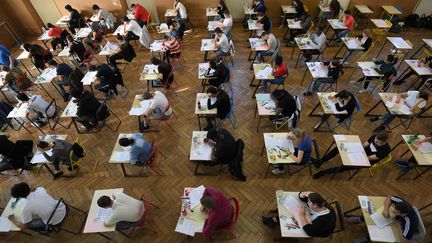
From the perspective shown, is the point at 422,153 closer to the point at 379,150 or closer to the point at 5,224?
the point at 379,150

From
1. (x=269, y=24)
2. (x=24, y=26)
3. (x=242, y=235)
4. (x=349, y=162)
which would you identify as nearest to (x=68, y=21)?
(x=24, y=26)

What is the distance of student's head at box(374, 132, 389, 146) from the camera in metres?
4.01

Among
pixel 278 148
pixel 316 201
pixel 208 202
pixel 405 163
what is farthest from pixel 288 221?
pixel 405 163

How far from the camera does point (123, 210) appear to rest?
340cm

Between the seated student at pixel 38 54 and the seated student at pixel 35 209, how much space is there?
5050 millimetres

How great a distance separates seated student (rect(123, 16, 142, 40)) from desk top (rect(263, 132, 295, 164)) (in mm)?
6104

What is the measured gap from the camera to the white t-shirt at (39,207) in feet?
11.7

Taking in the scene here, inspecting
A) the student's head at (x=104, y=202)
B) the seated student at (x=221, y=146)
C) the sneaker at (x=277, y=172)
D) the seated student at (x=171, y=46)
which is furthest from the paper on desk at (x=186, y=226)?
the seated student at (x=171, y=46)

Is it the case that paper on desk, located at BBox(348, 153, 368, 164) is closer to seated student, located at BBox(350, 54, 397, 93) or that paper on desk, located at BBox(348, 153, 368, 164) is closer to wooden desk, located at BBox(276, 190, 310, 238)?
wooden desk, located at BBox(276, 190, 310, 238)

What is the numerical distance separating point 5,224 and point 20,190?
69 cm

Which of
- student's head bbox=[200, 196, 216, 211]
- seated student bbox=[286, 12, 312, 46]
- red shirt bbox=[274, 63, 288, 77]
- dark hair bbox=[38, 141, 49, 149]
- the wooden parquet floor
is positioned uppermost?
student's head bbox=[200, 196, 216, 211]

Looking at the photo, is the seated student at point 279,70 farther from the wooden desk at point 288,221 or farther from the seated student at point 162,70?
the wooden desk at point 288,221

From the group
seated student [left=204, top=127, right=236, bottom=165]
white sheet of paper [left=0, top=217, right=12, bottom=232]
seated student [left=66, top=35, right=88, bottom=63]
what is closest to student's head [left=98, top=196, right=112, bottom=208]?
white sheet of paper [left=0, top=217, right=12, bottom=232]

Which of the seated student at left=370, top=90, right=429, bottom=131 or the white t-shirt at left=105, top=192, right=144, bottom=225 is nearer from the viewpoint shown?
the white t-shirt at left=105, top=192, right=144, bottom=225
